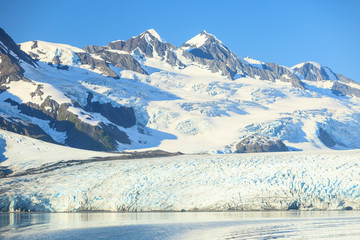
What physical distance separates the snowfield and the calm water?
1967 millimetres

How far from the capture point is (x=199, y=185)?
143ft

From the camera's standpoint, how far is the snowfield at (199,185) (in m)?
40.1

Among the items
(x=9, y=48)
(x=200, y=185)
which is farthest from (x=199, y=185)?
(x=9, y=48)

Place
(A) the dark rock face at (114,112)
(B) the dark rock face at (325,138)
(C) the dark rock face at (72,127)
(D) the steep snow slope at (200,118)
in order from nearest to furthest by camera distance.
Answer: (C) the dark rock face at (72,127)
(D) the steep snow slope at (200,118)
(B) the dark rock face at (325,138)
(A) the dark rock face at (114,112)

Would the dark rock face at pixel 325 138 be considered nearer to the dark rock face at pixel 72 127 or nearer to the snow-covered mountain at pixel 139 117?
the snow-covered mountain at pixel 139 117

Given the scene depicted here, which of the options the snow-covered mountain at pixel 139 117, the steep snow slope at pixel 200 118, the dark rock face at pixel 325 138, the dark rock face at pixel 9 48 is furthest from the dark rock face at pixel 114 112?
the dark rock face at pixel 325 138

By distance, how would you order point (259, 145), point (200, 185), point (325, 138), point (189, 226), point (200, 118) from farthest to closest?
point (325, 138) → point (200, 118) → point (259, 145) → point (200, 185) → point (189, 226)

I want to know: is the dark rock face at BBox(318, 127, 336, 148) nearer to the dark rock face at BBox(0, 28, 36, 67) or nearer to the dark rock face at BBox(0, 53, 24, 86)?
the dark rock face at BBox(0, 53, 24, 86)

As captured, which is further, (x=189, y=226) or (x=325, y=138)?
(x=325, y=138)

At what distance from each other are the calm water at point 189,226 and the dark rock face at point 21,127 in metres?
84.9

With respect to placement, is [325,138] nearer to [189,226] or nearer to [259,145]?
[259,145]

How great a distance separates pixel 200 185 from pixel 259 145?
4055 inches

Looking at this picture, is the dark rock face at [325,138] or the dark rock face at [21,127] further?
the dark rock face at [325,138]

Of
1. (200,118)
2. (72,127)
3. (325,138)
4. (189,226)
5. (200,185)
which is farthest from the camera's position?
(325,138)
